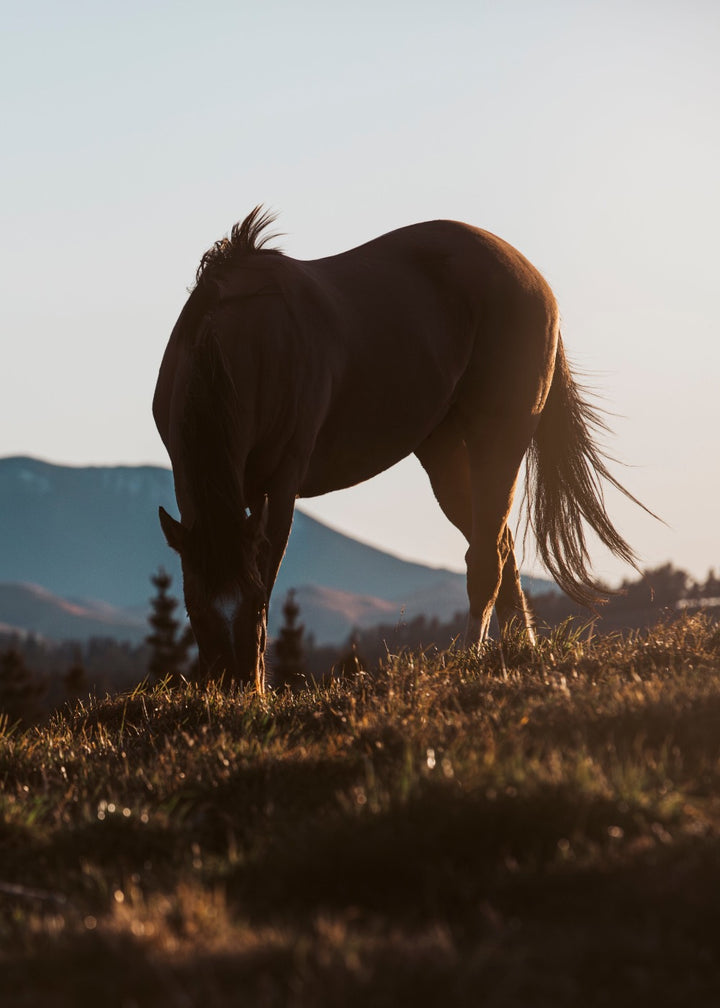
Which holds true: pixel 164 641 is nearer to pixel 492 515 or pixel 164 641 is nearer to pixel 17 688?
pixel 17 688

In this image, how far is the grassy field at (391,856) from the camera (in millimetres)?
3174

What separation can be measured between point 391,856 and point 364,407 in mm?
5162

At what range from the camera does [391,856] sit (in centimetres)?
399

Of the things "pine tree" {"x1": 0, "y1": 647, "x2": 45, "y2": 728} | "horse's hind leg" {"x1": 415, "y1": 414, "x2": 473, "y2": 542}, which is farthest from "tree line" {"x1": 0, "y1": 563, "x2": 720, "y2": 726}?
"horse's hind leg" {"x1": 415, "y1": 414, "x2": 473, "y2": 542}

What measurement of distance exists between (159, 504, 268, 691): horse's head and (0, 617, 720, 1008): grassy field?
1.27 feet

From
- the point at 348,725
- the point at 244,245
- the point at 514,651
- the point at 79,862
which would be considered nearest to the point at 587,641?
the point at 514,651

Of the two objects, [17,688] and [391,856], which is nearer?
[391,856]

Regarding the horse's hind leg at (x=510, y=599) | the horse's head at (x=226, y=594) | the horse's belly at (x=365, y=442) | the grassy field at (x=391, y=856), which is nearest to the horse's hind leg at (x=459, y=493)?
the horse's hind leg at (x=510, y=599)

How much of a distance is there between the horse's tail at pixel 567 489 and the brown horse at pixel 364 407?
14mm

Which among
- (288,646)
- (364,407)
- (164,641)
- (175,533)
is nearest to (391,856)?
(175,533)

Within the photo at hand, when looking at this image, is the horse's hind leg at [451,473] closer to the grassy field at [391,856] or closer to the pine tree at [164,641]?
the grassy field at [391,856]

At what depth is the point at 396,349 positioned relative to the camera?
9.09 meters

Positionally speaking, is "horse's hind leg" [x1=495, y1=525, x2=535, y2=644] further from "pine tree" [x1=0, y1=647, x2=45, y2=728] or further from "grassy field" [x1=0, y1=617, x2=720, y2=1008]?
"pine tree" [x1=0, y1=647, x2=45, y2=728]

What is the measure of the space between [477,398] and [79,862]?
603cm
